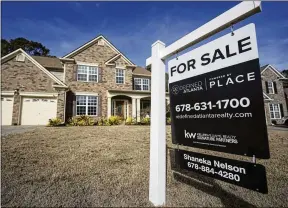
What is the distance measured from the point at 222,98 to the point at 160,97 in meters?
0.87

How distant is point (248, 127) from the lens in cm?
161

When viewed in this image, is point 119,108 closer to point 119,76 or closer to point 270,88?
point 119,76

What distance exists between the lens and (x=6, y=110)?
42.9ft

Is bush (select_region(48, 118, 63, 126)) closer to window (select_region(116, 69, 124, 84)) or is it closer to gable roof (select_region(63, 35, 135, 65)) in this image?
gable roof (select_region(63, 35, 135, 65))

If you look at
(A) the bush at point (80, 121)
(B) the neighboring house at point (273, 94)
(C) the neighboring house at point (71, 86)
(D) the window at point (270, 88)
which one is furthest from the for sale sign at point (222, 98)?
(D) the window at point (270, 88)

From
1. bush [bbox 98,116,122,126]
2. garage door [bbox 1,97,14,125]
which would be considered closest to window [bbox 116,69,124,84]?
bush [bbox 98,116,122,126]

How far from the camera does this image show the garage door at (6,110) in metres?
12.9

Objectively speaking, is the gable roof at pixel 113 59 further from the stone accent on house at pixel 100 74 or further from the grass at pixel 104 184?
the grass at pixel 104 184

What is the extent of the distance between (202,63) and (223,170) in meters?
1.30

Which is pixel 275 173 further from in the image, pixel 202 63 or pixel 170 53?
pixel 170 53

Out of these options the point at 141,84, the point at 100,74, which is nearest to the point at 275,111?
the point at 141,84

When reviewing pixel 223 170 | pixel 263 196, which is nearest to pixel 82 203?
pixel 223 170

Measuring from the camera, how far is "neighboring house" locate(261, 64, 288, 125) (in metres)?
21.9

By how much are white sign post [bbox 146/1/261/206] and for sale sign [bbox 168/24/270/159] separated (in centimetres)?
16
